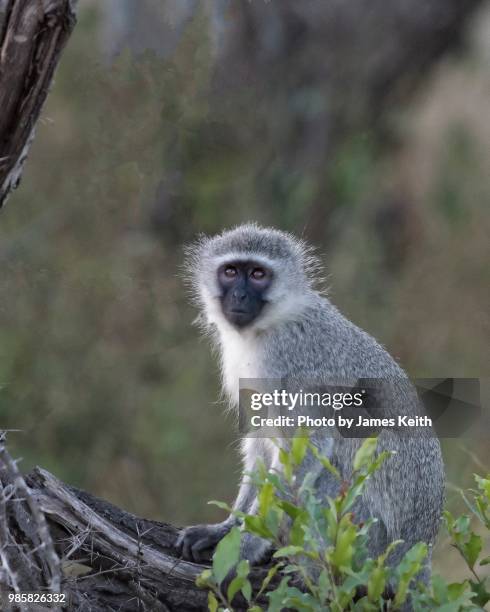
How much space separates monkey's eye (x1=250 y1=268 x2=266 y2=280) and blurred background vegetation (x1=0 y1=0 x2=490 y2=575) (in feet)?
8.25

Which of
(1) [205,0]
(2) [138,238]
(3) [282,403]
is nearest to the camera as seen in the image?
(3) [282,403]

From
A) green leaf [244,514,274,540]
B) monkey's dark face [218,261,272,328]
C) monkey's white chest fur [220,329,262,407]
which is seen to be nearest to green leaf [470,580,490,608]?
green leaf [244,514,274,540]

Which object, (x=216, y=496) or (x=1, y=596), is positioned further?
(x=216, y=496)

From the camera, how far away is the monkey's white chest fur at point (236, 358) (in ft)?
16.7

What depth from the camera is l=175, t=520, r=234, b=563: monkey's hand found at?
14.6 feet

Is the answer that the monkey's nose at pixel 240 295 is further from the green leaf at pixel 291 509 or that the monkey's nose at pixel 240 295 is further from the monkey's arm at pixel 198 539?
the green leaf at pixel 291 509

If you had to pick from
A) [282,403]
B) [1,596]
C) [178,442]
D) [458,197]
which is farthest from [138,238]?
[1,596]

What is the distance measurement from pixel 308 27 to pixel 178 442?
5.14 metres

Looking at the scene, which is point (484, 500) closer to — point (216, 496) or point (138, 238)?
point (216, 496)

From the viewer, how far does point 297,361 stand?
5.02 meters

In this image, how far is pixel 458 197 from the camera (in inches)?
409

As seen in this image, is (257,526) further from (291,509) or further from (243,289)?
(243,289)

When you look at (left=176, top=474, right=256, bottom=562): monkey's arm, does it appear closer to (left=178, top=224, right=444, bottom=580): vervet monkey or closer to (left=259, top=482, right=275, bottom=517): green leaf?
(left=178, top=224, right=444, bottom=580): vervet monkey

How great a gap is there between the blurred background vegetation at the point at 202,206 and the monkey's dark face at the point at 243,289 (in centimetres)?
252
